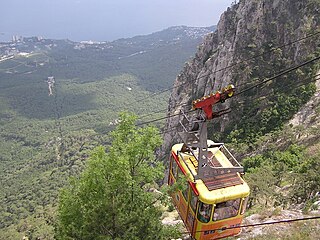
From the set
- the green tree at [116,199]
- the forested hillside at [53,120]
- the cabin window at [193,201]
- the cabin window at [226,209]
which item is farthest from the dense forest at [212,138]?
the cabin window at [226,209]

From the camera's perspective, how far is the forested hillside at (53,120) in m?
81.1

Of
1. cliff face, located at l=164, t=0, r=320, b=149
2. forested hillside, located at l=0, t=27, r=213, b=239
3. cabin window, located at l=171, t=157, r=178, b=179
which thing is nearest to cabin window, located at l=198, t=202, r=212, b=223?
cabin window, located at l=171, t=157, r=178, b=179

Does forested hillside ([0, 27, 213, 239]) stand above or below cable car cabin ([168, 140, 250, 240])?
below

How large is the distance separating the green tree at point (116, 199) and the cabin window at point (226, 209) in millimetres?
1714

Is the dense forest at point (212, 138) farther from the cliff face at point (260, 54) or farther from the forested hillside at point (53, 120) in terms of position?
the forested hillside at point (53, 120)

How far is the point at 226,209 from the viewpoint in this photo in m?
12.1

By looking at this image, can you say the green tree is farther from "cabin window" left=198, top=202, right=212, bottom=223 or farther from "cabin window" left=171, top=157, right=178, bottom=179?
"cabin window" left=171, top=157, right=178, bottom=179

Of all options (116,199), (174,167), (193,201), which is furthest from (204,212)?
(174,167)

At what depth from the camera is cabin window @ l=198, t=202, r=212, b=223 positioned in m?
11.7

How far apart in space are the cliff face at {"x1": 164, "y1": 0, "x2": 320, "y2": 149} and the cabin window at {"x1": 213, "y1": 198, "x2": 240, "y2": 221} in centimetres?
2107

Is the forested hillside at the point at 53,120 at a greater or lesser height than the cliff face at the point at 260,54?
lesser

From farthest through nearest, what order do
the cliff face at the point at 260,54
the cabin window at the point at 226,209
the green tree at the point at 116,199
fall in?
the cliff face at the point at 260,54 < the cabin window at the point at 226,209 < the green tree at the point at 116,199

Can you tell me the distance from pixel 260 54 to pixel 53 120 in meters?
118

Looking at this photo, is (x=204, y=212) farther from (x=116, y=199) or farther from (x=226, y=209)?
(x=116, y=199)
